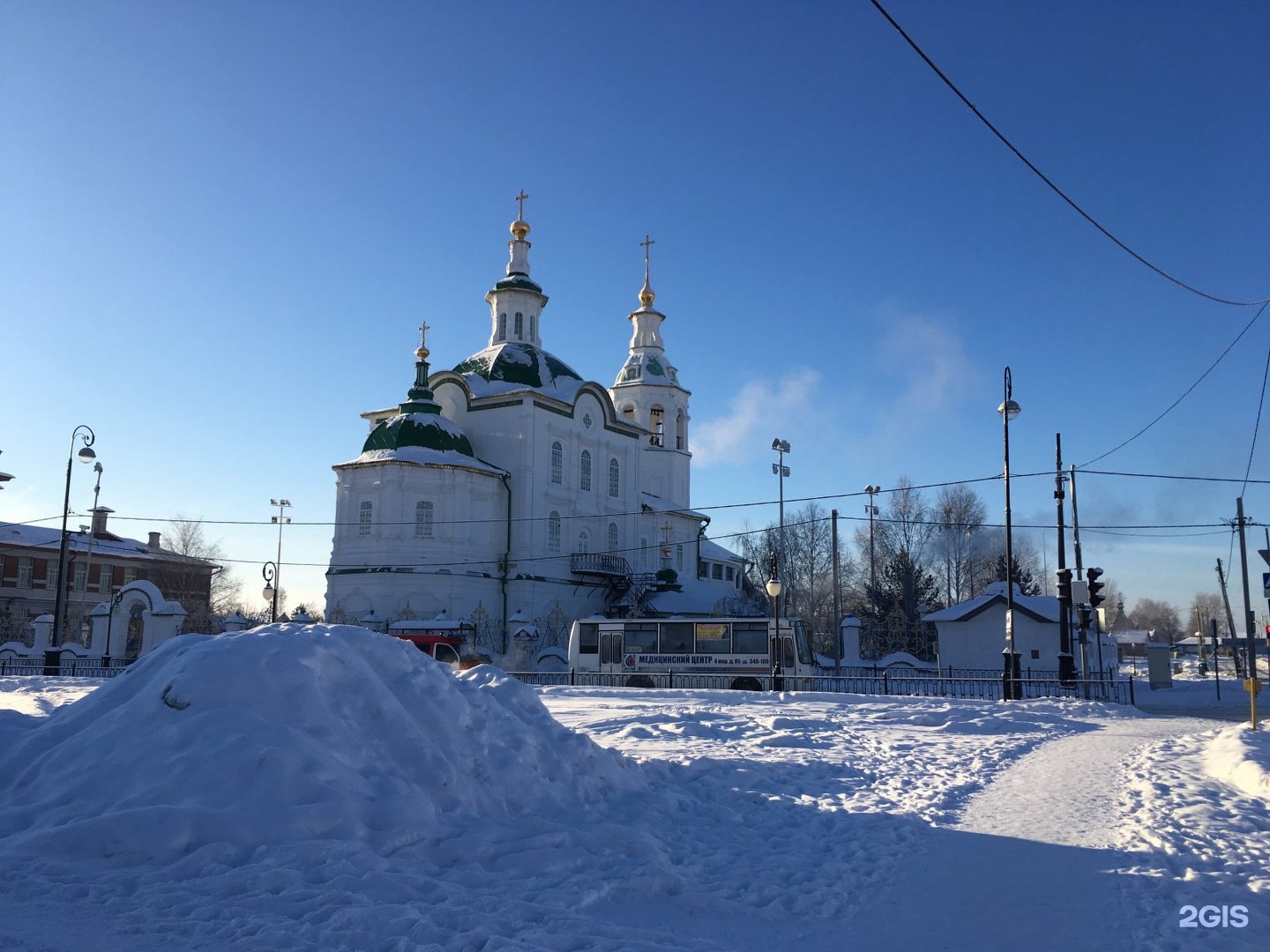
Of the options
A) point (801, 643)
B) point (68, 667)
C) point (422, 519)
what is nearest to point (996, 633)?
point (801, 643)

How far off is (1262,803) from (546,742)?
22.2 feet

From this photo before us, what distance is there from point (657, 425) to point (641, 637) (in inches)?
1256

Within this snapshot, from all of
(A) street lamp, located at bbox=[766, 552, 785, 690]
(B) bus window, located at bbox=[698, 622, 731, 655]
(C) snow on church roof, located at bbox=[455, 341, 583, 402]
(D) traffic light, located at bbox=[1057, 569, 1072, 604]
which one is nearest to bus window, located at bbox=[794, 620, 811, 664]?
(A) street lamp, located at bbox=[766, 552, 785, 690]

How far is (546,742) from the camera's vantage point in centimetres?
923

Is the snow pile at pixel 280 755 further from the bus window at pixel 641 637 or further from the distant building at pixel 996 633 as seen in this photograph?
the distant building at pixel 996 633

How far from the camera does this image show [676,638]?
30.7m

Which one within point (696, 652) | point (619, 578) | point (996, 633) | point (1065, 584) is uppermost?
point (619, 578)

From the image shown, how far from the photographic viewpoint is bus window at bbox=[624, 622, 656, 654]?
102ft

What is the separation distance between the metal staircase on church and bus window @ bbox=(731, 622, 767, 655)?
18.2m

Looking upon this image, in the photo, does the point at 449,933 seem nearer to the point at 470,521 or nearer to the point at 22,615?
the point at 470,521

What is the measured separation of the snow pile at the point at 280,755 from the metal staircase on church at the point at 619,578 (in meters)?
38.8

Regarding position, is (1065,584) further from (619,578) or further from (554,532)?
(619,578)

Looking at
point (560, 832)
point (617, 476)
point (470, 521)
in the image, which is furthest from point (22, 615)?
point (560, 832)

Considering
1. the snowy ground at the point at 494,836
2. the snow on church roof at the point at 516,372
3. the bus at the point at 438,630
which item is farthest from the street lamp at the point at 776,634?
the snow on church roof at the point at 516,372
